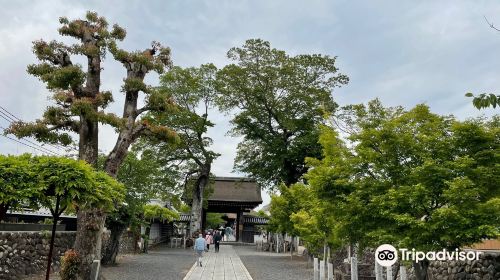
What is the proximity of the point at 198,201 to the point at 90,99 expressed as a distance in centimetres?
2535

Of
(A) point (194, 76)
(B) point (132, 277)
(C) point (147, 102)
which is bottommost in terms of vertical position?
(B) point (132, 277)

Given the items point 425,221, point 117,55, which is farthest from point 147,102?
point 425,221

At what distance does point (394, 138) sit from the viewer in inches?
358

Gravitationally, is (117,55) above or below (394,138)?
above

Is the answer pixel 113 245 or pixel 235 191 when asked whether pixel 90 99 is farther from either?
pixel 235 191

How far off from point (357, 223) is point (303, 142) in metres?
22.9

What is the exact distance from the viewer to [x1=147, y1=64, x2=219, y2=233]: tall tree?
Result: 34406 mm

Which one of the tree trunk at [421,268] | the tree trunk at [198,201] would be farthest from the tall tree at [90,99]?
the tree trunk at [198,201]

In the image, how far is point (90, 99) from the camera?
12.1 m

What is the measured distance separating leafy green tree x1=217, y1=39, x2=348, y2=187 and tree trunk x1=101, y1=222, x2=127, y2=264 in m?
16.4

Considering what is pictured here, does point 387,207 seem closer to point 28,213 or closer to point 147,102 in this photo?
point 147,102

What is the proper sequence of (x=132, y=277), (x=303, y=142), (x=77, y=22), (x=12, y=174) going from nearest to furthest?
(x=12, y=174), (x=77, y=22), (x=132, y=277), (x=303, y=142)

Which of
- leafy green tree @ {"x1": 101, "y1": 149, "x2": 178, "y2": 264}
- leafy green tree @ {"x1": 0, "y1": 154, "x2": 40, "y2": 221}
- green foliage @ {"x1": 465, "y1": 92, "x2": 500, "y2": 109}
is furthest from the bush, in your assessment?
green foliage @ {"x1": 465, "y1": 92, "x2": 500, "y2": 109}

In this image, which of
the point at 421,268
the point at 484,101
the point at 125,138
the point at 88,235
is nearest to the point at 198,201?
the point at 125,138
